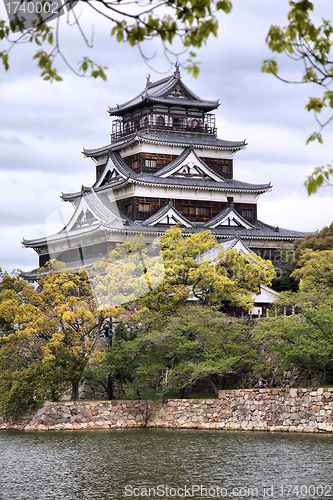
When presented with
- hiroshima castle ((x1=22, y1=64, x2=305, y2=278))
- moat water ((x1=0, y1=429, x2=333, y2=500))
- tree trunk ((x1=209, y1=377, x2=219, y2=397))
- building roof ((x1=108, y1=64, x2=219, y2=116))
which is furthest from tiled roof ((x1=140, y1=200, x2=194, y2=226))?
moat water ((x1=0, y1=429, x2=333, y2=500))

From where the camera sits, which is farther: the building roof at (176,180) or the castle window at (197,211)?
the castle window at (197,211)

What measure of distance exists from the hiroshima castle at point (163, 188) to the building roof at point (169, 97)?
0.06m

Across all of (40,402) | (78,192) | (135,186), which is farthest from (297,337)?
(78,192)

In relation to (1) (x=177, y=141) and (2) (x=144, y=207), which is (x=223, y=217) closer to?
(2) (x=144, y=207)

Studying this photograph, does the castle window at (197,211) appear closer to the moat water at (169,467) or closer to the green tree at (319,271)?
the green tree at (319,271)

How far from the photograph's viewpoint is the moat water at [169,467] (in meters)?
12.8

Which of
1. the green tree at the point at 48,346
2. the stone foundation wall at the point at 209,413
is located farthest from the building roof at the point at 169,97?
the stone foundation wall at the point at 209,413

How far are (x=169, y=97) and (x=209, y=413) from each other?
2226 cm

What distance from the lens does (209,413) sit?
81.9ft

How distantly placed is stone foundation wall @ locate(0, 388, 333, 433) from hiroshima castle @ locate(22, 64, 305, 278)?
10.9m

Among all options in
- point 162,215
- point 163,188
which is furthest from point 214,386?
point 163,188

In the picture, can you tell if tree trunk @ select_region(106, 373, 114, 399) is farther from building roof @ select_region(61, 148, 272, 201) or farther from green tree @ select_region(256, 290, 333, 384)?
building roof @ select_region(61, 148, 272, 201)

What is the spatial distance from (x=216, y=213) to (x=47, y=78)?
3275 cm

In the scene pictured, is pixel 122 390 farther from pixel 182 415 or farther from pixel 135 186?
pixel 135 186
